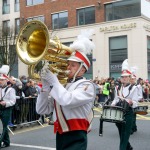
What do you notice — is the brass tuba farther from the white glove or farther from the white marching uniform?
the white marching uniform

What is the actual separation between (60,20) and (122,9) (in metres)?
6.93

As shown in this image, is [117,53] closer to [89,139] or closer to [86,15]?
[86,15]

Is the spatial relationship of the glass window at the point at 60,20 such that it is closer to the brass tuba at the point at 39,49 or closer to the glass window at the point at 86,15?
the glass window at the point at 86,15

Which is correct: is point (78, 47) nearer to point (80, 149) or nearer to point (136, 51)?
point (80, 149)

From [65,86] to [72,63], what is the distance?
0.95 feet

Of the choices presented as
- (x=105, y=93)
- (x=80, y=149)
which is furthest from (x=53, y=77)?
(x=105, y=93)

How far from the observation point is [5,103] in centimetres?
756

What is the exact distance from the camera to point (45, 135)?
9359mm

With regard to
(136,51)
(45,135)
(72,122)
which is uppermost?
(136,51)

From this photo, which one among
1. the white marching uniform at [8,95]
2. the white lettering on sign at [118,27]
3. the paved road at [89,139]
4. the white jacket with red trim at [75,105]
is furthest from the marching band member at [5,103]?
the white lettering on sign at [118,27]

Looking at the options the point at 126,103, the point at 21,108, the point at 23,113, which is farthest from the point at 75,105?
Answer: the point at 23,113

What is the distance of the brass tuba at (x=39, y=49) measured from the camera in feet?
11.2

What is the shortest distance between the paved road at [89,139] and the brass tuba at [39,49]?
14.1ft

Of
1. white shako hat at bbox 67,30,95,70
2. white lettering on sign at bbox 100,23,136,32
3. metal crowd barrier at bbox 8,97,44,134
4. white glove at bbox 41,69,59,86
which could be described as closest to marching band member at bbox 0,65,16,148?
metal crowd barrier at bbox 8,97,44,134
